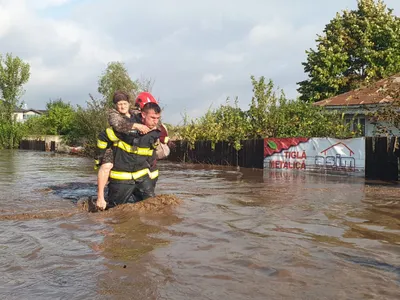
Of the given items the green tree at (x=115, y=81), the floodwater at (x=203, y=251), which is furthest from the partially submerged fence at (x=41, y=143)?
the floodwater at (x=203, y=251)

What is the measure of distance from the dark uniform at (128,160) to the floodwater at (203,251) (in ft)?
1.16

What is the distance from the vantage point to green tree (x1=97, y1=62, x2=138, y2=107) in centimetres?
4128

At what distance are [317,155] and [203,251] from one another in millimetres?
13808

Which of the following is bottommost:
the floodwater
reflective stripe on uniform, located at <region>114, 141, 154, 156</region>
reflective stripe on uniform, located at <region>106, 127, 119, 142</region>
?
the floodwater

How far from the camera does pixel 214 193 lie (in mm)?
10312

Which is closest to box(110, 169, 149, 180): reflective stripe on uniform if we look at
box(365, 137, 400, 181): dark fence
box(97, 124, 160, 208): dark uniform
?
box(97, 124, 160, 208): dark uniform

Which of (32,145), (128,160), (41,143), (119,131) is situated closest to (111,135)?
(119,131)

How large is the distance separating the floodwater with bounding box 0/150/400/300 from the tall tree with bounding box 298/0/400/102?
2365 cm

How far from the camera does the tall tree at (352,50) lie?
98.2 feet

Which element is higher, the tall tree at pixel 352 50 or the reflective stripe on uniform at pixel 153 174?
the tall tree at pixel 352 50

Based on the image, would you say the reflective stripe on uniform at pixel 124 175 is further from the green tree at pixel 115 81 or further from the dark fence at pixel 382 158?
the green tree at pixel 115 81

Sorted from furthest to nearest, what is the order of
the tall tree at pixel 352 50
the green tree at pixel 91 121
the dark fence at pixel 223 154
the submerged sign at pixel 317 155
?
the green tree at pixel 91 121, the tall tree at pixel 352 50, the dark fence at pixel 223 154, the submerged sign at pixel 317 155

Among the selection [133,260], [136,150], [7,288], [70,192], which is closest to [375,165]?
[70,192]

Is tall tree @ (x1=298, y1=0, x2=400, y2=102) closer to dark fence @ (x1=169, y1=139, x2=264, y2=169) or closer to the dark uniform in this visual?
dark fence @ (x1=169, y1=139, x2=264, y2=169)
